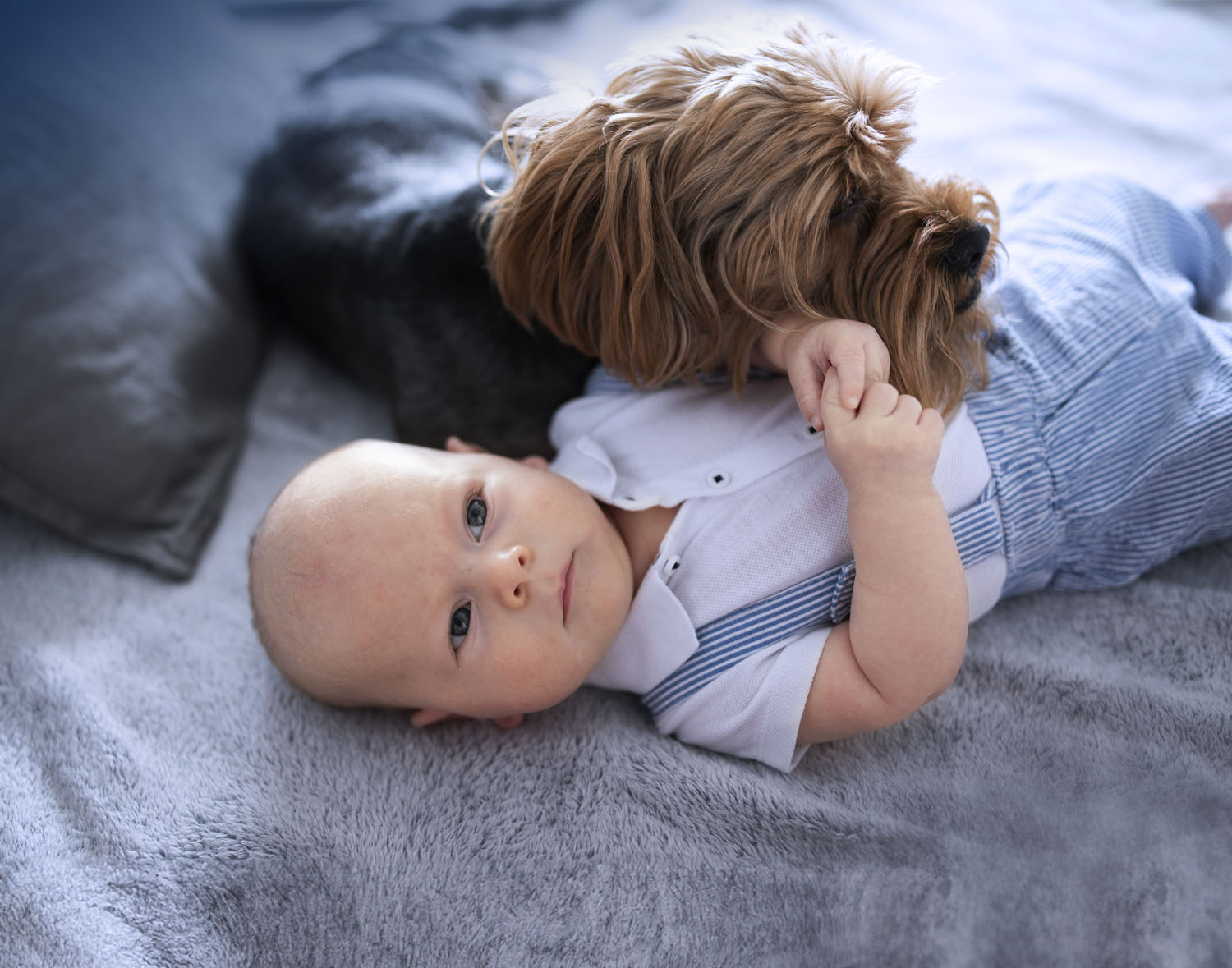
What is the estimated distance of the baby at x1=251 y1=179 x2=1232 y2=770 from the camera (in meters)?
0.97

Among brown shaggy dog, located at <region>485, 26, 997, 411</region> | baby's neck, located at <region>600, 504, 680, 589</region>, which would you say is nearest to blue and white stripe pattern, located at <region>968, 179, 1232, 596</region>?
brown shaggy dog, located at <region>485, 26, 997, 411</region>

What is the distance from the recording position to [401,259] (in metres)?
1.33

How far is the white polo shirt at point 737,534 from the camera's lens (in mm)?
1039

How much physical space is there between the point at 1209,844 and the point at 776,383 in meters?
0.69

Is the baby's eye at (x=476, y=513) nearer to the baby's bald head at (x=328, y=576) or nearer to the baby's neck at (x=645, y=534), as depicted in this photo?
the baby's bald head at (x=328, y=576)

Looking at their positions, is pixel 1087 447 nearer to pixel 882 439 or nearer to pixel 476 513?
pixel 882 439

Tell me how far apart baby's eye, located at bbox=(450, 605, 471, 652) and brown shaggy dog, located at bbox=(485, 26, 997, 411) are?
356mm

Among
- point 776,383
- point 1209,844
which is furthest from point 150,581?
point 1209,844

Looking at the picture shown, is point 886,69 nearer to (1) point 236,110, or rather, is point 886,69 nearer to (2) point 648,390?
(2) point 648,390

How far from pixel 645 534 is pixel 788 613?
0.70 ft

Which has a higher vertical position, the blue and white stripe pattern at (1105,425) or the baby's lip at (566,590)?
the blue and white stripe pattern at (1105,425)

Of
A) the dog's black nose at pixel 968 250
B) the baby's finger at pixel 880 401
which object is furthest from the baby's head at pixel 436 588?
the dog's black nose at pixel 968 250

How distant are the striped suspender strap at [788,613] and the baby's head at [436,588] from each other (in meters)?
0.11

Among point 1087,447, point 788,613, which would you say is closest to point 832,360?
point 788,613
